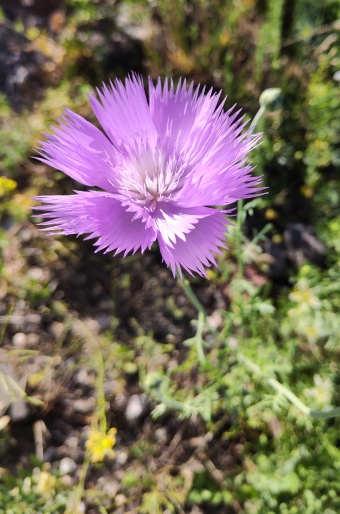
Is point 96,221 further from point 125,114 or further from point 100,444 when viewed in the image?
point 100,444

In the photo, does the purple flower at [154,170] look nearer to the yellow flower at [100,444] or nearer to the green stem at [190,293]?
the green stem at [190,293]

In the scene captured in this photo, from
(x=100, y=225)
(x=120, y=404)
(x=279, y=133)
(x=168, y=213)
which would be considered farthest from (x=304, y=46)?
(x=120, y=404)

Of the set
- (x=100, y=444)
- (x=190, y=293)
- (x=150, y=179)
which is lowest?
(x=100, y=444)

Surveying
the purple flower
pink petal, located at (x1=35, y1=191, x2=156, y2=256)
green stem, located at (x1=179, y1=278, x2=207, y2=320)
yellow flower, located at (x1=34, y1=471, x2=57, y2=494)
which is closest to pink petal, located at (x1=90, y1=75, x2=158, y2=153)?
the purple flower

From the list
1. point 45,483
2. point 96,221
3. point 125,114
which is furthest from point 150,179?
point 45,483

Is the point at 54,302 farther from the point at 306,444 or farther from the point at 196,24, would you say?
the point at 196,24
